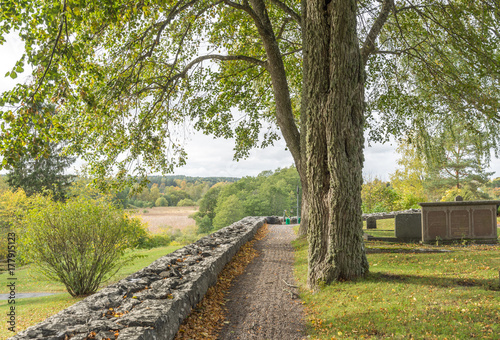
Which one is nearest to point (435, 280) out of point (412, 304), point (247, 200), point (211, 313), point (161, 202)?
point (412, 304)

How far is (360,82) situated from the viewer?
6492 millimetres

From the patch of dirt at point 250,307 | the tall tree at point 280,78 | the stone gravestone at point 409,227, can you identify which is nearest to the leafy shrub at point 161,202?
the tall tree at point 280,78

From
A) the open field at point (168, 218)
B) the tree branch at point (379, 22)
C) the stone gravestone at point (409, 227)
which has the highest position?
the tree branch at point (379, 22)

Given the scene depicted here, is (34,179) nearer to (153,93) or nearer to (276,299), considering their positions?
(153,93)

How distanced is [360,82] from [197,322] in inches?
191

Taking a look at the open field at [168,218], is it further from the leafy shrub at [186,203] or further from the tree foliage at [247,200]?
the tree foliage at [247,200]

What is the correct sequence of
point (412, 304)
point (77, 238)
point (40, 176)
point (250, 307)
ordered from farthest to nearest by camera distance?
1. point (40, 176)
2. point (77, 238)
3. point (250, 307)
4. point (412, 304)

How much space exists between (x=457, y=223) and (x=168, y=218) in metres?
38.0

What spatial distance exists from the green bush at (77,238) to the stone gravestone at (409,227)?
8.91m

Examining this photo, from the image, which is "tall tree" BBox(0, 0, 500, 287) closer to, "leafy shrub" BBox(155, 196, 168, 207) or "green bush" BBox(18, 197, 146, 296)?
"green bush" BBox(18, 197, 146, 296)

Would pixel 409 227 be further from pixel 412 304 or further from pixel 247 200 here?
pixel 247 200

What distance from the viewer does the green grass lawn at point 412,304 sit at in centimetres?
416

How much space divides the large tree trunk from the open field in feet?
92.6

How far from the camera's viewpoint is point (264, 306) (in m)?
5.90
